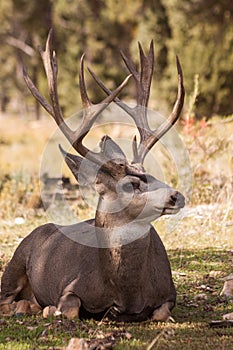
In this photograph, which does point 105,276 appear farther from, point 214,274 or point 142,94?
point 214,274

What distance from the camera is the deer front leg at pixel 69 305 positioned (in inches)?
222

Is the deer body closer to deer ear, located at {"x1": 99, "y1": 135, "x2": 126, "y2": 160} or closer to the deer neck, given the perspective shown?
the deer neck

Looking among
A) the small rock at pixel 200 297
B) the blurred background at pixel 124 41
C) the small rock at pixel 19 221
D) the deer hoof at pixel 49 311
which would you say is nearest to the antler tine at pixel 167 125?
the deer hoof at pixel 49 311

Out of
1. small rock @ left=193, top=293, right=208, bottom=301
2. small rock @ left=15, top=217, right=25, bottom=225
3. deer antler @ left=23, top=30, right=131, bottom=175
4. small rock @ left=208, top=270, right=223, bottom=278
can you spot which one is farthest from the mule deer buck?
small rock @ left=15, top=217, right=25, bottom=225

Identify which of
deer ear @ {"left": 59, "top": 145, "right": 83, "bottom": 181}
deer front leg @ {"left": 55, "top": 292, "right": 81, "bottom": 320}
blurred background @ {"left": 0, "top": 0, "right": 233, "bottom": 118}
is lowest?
deer front leg @ {"left": 55, "top": 292, "right": 81, "bottom": 320}

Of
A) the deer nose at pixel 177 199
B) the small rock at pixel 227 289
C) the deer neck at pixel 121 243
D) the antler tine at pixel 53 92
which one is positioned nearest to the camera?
the deer nose at pixel 177 199

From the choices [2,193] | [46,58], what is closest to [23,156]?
[2,193]

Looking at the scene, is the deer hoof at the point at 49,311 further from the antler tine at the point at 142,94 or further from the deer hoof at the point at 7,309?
the antler tine at the point at 142,94

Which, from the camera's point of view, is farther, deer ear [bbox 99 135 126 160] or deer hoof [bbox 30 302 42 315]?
deer hoof [bbox 30 302 42 315]

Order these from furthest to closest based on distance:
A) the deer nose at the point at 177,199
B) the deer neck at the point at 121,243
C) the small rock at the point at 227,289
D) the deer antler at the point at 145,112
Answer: the small rock at the point at 227,289
the deer antler at the point at 145,112
the deer neck at the point at 121,243
the deer nose at the point at 177,199

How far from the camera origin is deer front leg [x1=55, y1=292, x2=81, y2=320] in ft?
18.5

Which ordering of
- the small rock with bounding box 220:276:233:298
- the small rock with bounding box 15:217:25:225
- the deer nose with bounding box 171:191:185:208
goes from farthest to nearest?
the small rock with bounding box 15:217:25:225 → the small rock with bounding box 220:276:233:298 → the deer nose with bounding box 171:191:185:208

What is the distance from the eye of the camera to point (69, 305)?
5680 millimetres

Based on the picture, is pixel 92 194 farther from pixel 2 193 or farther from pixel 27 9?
pixel 27 9
